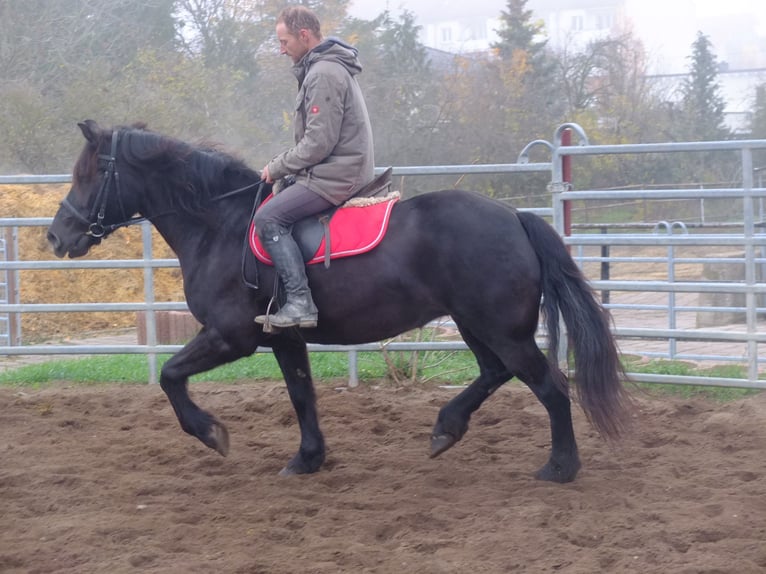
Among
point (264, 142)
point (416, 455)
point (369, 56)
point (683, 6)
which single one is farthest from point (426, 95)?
point (683, 6)

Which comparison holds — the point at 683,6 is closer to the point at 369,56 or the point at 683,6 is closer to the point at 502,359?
the point at 369,56

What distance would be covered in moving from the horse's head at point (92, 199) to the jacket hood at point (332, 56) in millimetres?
1162

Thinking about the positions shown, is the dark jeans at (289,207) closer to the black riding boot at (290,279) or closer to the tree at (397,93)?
the black riding boot at (290,279)

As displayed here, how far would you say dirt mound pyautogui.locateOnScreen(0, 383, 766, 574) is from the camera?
3748mm

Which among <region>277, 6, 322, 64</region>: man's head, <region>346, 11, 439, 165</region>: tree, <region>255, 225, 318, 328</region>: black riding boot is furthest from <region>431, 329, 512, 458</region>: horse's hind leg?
<region>346, 11, 439, 165</region>: tree

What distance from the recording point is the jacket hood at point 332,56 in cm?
489

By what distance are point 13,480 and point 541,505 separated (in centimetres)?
284

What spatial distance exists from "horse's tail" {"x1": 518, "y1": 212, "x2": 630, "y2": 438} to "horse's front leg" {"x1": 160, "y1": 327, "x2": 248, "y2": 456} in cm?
172

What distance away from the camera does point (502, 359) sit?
16.0 feet

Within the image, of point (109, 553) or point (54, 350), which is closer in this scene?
point (109, 553)

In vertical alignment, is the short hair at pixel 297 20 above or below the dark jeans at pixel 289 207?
above

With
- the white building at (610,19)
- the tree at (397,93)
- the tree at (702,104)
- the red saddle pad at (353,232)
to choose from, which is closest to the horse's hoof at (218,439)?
the red saddle pad at (353,232)

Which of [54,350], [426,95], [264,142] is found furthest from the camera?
[426,95]

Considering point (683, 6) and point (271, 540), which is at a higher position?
point (683, 6)
